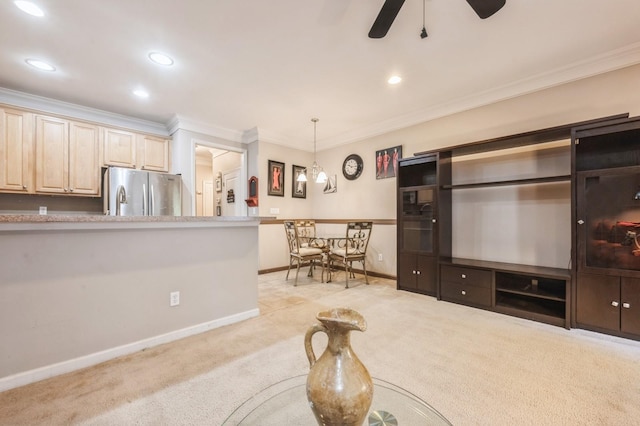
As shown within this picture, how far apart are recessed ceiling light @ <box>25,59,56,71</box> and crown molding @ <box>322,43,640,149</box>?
4.07 metres

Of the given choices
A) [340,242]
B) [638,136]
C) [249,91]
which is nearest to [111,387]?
[249,91]

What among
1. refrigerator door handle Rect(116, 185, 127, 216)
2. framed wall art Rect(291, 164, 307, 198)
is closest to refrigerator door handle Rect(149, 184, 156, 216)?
refrigerator door handle Rect(116, 185, 127, 216)

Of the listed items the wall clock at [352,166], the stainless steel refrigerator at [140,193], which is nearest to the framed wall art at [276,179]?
the wall clock at [352,166]

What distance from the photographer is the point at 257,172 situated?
4.85 m

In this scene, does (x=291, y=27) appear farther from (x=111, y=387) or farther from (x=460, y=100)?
(x=111, y=387)

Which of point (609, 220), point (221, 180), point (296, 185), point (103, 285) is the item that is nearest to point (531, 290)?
point (609, 220)

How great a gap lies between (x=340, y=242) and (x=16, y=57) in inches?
178

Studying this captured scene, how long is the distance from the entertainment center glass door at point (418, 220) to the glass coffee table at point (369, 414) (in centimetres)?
259

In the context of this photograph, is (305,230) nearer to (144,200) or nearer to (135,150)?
(144,200)

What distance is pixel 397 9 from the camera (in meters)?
1.64

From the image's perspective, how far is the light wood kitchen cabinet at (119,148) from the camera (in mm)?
3807

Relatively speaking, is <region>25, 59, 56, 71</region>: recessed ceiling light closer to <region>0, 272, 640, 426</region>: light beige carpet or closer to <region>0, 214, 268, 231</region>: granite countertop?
<region>0, 214, 268, 231</region>: granite countertop

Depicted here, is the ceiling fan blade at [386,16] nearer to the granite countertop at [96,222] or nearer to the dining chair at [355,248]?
the granite countertop at [96,222]

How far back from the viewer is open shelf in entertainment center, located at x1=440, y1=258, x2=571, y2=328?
253 cm
